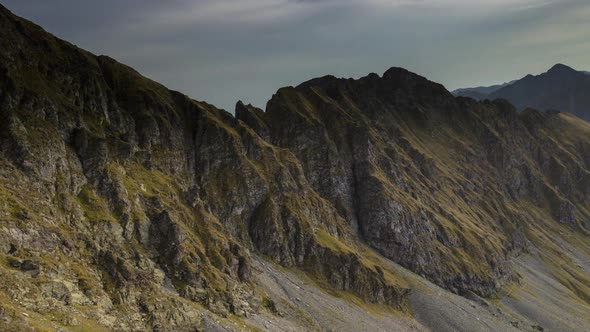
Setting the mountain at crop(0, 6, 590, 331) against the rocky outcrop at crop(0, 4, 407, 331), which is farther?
the rocky outcrop at crop(0, 4, 407, 331)

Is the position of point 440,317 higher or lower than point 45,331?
lower

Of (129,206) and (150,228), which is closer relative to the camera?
(129,206)

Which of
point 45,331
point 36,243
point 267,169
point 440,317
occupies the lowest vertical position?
point 440,317

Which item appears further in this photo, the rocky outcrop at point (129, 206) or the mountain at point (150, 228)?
the rocky outcrop at point (129, 206)

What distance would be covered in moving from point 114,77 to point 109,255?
86481mm

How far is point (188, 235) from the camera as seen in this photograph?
141250 millimetres

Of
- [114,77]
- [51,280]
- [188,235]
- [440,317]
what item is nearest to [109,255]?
[51,280]

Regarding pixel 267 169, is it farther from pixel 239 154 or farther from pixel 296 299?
pixel 296 299

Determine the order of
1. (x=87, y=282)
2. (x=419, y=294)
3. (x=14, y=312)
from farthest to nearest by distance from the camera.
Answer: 1. (x=419, y=294)
2. (x=87, y=282)
3. (x=14, y=312)

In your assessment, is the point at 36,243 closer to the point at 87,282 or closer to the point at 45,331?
the point at 87,282

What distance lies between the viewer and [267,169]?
A: 197875mm

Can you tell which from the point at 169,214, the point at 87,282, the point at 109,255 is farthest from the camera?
the point at 169,214

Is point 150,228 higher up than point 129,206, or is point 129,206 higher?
point 129,206

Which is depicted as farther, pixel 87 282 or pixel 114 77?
pixel 114 77
